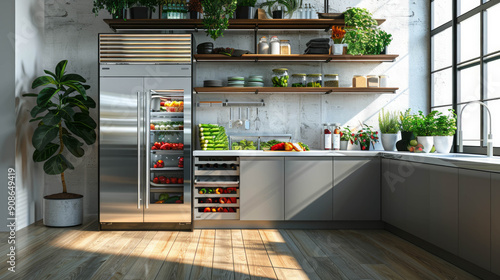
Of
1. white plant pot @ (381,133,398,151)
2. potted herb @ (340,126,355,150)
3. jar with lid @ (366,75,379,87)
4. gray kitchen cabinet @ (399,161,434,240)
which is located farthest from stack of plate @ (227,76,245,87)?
gray kitchen cabinet @ (399,161,434,240)

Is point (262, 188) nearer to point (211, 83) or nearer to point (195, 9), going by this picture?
point (211, 83)

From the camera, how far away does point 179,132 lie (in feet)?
14.9

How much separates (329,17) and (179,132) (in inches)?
85.4

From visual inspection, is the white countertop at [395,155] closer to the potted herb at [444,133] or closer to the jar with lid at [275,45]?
the potted herb at [444,133]

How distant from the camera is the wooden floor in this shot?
2.91m

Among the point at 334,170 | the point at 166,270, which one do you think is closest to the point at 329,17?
the point at 334,170

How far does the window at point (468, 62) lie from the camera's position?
12.9ft

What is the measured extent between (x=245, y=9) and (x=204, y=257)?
2834mm

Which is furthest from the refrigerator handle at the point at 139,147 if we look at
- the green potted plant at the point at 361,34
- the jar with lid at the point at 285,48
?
the green potted plant at the point at 361,34

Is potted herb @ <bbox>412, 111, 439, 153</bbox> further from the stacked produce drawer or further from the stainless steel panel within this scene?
the stainless steel panel

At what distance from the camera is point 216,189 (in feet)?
14.7

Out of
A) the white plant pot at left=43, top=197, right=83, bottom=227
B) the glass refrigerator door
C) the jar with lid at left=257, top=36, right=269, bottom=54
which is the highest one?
the jar with lid at left=257, top=36, right=269, bottom=54

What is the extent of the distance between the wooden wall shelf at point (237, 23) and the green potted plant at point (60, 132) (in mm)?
846

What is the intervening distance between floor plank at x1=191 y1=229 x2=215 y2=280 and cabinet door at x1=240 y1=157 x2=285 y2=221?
492mm
